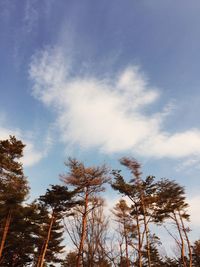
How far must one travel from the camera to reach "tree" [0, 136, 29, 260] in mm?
21625

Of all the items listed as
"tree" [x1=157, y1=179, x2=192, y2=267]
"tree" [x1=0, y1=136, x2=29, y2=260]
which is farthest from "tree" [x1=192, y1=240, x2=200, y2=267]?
"tree" [x1=0, y1=136, x2=29, y2=260]

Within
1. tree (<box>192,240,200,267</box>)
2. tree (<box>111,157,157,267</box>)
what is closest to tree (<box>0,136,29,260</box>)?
tree (<box>111,157,157,267</box>)

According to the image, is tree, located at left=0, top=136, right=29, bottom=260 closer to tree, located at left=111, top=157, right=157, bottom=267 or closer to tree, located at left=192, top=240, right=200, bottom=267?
tree, located at left=111, top=157, right=157, bottom=267

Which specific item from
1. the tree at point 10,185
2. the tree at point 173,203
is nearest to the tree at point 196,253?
the tree at point 173,203

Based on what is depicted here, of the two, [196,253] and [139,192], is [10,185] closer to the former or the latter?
[139,192]

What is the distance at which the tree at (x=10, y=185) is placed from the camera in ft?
70.9

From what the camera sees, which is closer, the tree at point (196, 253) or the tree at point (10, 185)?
the tree at point (10, 185)

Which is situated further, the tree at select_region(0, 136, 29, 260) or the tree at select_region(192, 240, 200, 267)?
the tree at select_region(192, 240, 200, 267)

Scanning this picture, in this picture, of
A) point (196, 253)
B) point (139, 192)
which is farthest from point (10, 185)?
point (196, 253)

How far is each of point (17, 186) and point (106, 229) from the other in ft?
47.1

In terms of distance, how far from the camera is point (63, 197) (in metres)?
25.2

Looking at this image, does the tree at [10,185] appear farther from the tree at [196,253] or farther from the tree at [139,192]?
the tree at [196,253]

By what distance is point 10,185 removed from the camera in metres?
22.1

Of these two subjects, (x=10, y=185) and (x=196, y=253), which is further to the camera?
(x=196, y=253)
